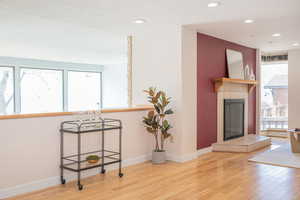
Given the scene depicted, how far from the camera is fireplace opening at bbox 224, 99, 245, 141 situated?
643 centimetres

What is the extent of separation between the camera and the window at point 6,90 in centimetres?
946

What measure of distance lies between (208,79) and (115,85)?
6683 millimetres

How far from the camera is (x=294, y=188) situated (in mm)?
3602

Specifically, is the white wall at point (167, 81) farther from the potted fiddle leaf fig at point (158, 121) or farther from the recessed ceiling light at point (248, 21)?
the recessed ceiling light at point (248, 21)

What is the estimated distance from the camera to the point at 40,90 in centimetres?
1045

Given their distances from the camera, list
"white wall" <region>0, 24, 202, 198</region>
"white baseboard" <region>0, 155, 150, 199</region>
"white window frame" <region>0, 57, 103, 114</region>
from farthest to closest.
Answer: "white window frame" <region>0, 57, 103, 114</region>, "white wall" <region>0, 24, 202, 198</region>, "white baseboard" <region>0, 155, 150, 199</region>

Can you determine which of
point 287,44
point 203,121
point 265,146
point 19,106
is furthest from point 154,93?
point 19,106

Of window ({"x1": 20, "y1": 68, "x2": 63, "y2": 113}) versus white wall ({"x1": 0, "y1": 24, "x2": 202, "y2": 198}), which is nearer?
white wall ({"x1": 0, "y1": 24, "x2": 202, "y2": 198})

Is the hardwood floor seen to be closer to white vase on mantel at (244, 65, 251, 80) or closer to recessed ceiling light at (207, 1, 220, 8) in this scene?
recessed ceiling light at (207, 1, 220, 8)

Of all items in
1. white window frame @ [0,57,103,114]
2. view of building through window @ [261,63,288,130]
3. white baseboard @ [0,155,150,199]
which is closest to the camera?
white baseboard @ [0,155,150,199]

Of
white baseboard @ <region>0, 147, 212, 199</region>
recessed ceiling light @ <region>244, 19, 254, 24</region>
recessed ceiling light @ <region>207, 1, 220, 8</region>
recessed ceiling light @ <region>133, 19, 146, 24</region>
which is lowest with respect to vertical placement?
white baseboard @ <region>0, 147, 212, 199</region>

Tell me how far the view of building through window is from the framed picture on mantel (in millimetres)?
2276

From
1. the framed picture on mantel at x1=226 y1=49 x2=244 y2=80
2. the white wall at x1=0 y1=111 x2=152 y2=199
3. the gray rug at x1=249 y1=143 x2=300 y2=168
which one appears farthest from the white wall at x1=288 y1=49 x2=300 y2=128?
the white wall at x1=0 y1=111 x2=152 y2=199

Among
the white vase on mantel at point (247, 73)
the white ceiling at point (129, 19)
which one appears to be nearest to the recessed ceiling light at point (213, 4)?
the white ceiling at point (129, 19)
